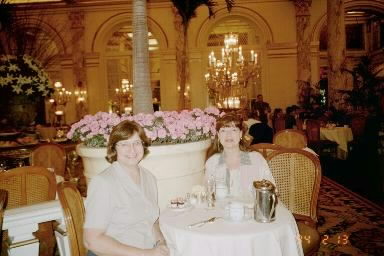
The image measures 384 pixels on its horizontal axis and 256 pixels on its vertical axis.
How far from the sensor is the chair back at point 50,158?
15.3ft

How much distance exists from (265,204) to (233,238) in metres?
0.29

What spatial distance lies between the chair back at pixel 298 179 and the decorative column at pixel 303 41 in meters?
9.73

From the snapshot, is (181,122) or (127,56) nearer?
(181,122)

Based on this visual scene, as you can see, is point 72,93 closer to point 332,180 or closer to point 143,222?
point 332,180

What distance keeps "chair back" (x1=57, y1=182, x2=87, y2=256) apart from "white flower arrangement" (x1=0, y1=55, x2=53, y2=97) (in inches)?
131

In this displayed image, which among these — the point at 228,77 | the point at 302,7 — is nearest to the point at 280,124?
the point at 228,77

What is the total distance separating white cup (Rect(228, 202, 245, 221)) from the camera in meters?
2.16

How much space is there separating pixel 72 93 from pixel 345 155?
30.0ft

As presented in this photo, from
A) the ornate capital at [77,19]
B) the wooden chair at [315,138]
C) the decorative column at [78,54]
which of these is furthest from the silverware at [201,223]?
the ornate capital at [77,19]

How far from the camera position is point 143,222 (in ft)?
6.80

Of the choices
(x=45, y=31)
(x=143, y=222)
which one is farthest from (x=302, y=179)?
(x=45, y=31)

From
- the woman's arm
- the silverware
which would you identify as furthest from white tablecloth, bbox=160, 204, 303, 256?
the woman's arm

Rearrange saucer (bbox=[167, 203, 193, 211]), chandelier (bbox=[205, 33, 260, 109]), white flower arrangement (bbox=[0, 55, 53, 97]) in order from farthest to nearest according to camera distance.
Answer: chandelier (bbox=[205, 33, 260, 109]), white flower arrangement (bbox=[0, 55, 53, 97]), saucer (bbox=[167, 203, 193, 211])

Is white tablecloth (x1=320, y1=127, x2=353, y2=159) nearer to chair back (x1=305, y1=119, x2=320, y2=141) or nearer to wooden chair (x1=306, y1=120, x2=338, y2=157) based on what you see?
wooden chair (x1=306, y1=120, x2=338, y2=157)
